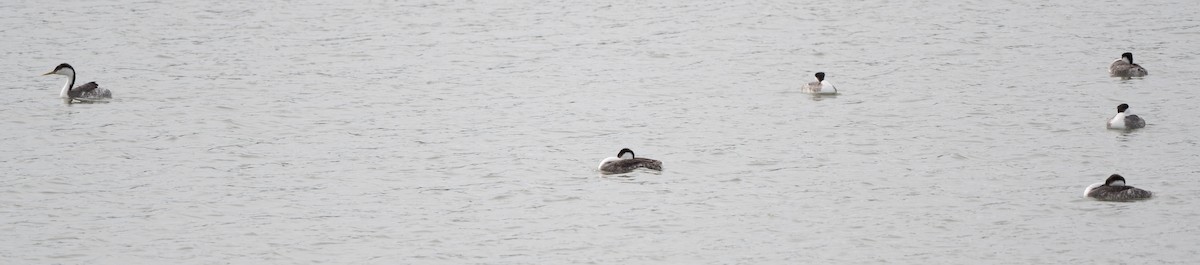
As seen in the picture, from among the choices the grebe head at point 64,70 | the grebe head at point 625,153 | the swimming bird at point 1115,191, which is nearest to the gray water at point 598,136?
the swimming bird at point 1115,191

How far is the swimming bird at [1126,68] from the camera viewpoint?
3133cm

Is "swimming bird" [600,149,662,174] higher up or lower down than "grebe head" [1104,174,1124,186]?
lower down

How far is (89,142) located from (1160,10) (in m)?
26.5

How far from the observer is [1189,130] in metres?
25.8

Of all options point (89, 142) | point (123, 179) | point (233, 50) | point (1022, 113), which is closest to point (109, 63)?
point (233, 50)

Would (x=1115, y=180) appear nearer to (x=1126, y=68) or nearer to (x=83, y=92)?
(x=1126, y=68)

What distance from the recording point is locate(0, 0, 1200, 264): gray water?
62.5 feet

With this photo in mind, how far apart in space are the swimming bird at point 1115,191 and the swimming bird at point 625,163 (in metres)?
5.72

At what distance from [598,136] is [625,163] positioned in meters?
3.61

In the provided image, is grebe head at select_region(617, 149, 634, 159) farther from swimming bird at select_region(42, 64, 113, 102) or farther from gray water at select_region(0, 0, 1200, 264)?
swimming bird at select_region(42, 64, 113, 102)

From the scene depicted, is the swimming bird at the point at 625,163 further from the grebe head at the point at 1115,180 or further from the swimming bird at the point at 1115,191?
the grebe head at the point at 1115,180

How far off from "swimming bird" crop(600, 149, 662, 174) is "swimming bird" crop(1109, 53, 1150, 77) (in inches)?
466

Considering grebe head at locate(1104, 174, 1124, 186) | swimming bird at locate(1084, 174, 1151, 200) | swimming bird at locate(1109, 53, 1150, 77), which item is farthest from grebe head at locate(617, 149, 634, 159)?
swimming bird at locate(1109, 53, 1150, 77)

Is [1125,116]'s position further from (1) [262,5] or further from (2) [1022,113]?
(1) [262,5]
